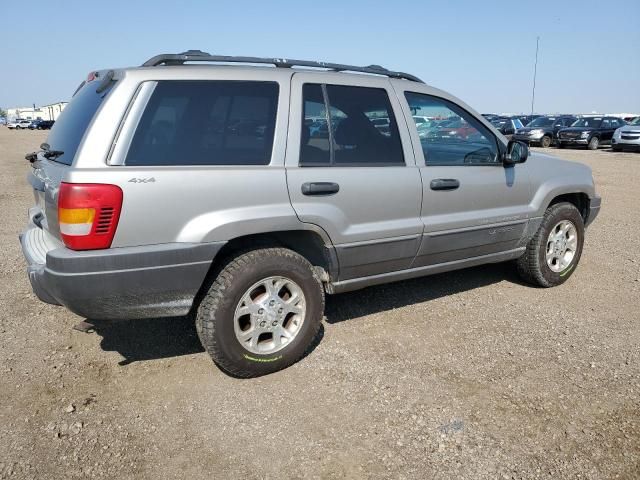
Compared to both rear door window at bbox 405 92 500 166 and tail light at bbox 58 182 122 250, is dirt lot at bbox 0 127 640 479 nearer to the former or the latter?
tail light at bbox 58 182 122 250

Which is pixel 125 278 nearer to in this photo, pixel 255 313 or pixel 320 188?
pixel 255 313

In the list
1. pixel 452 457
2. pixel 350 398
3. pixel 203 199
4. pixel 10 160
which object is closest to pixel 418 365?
pixel 350 398

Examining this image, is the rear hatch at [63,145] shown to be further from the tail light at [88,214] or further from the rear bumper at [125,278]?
the rear bumper at [125,278]

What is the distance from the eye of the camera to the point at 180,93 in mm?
2975

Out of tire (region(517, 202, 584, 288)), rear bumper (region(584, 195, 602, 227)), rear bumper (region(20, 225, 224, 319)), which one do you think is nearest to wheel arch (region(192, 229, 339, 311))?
rear bumper (region(20, 225, 224, 319))

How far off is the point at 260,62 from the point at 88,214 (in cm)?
150

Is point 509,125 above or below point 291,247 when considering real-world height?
above

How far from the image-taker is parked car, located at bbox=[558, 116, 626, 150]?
80.2 ft

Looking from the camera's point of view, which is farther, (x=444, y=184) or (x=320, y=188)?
(x=444, y=184)

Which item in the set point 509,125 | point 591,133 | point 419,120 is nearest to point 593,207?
point 419,120

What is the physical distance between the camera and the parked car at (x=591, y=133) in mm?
24438

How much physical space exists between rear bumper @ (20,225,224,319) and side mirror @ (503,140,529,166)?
251 cm

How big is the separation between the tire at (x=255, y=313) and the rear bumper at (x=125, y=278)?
6.4 inches

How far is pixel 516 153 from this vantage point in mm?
4219
